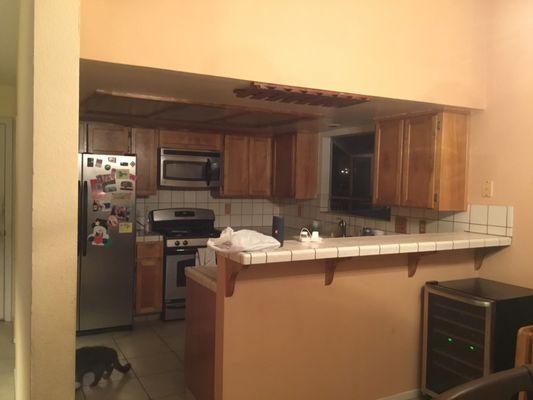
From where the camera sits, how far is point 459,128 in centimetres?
347

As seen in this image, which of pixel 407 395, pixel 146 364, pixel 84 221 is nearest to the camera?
pixel 407 395

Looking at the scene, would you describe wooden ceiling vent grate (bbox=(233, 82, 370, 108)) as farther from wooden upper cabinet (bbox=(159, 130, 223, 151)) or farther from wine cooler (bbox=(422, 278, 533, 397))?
wooden upper cabinet (bbox=(159, 130, 223, 151))

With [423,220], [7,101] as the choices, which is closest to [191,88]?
[423,220]

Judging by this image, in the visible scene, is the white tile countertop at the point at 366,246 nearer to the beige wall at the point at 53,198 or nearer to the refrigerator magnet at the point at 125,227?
the beige wall at the point at 53,198

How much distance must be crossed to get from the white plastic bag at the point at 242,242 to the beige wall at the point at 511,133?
1.83m

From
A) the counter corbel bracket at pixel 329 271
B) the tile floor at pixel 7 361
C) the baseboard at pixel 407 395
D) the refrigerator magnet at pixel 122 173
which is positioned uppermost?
the refrigerator magnet at pixel 122 173

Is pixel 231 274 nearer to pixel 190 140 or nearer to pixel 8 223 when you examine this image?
pixel 190 140

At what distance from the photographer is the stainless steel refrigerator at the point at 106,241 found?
4.23 metres

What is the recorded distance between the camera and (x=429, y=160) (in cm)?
343

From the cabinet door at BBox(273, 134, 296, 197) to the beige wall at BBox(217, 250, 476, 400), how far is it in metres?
2.22

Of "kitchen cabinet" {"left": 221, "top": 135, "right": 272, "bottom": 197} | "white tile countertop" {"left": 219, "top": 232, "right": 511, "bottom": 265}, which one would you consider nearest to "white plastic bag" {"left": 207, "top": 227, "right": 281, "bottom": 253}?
"white tile countertop" {"left": 219, "top": 232, "right": 511, "bottom": 265}

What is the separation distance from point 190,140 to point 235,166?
0.61 meters

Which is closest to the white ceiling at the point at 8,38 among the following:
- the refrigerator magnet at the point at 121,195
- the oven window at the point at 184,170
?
the refrigerator magnet at the point at 121,195

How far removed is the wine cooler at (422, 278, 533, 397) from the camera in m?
2.74
